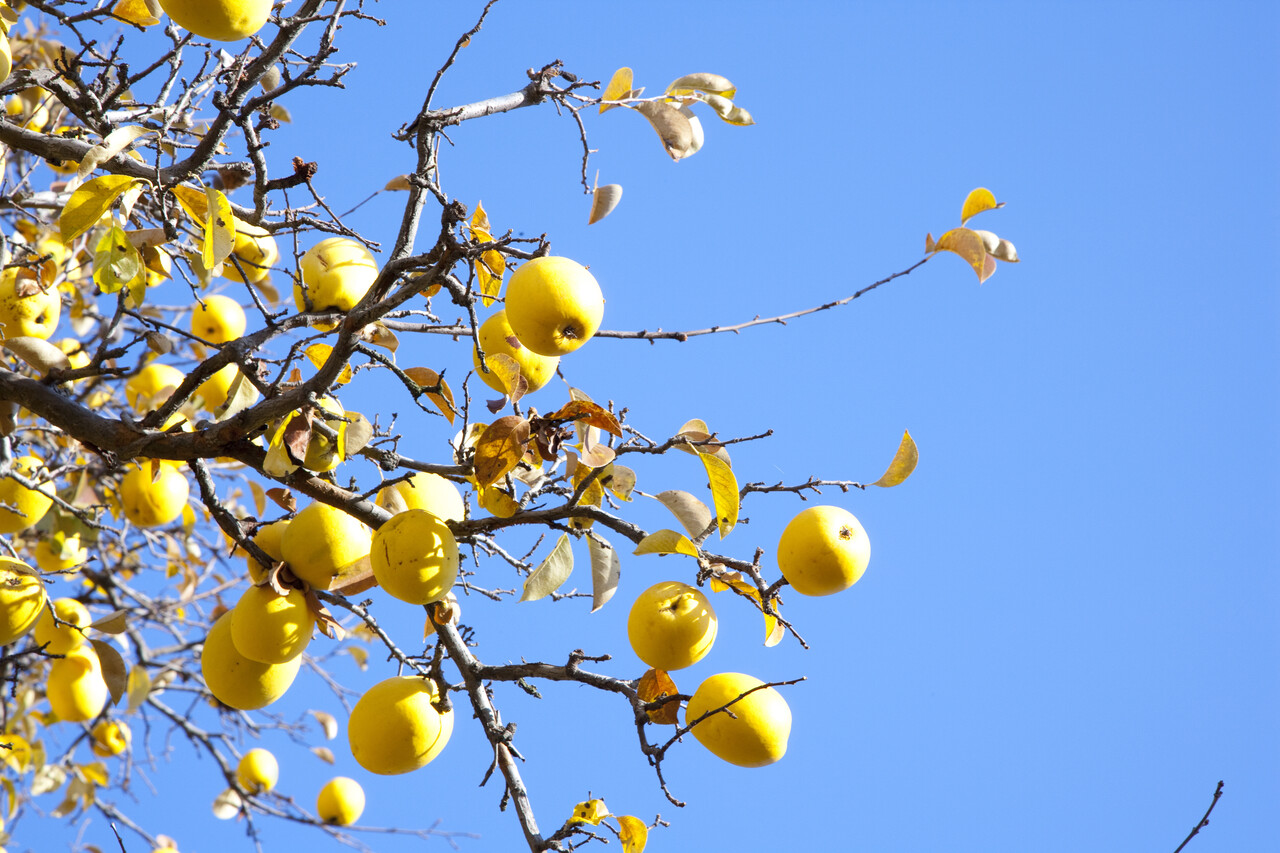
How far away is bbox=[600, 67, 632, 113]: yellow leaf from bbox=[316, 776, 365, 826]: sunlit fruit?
3.28m

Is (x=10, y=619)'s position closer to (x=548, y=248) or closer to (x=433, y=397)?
(x=433, y=397)

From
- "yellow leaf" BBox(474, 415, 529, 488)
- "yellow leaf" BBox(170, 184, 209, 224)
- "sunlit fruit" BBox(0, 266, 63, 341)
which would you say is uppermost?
"sunlit fruit" BBox(0, 266, 63, 341)

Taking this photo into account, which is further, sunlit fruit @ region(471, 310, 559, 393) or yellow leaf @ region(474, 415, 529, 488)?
sunlit fruit @ region(471, 310, 559, 393)

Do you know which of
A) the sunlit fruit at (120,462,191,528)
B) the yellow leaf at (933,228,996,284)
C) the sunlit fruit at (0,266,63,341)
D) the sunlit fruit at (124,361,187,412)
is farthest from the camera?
the sunlit fruit at (124,361,187,412)

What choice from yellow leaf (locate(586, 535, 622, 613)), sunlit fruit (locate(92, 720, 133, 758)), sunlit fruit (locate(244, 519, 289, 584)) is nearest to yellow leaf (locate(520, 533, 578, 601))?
Result: yellow leaf (locate(586, 535, 622, 613))

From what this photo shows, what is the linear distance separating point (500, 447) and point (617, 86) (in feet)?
3.23

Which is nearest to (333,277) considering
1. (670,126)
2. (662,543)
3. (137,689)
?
(670,126)

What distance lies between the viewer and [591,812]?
247 cm

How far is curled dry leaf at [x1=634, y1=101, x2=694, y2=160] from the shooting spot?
2477 millimetres

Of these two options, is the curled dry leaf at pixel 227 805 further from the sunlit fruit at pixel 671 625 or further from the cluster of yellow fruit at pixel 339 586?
the sunlit fruit at pixel 671 625

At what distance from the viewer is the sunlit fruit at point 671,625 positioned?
216cm

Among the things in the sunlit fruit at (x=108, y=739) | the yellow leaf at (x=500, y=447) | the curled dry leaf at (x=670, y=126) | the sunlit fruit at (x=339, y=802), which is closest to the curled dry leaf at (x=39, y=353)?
the yellow leaf at (x=500, y=447)

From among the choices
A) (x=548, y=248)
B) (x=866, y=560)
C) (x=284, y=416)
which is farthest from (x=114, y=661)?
(x=866, y=560)

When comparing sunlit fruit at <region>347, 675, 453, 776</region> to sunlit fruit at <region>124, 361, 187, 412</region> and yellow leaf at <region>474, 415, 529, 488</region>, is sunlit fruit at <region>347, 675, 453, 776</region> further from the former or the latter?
sunlit fruit at <region>124, 361, 187, 412</region>
